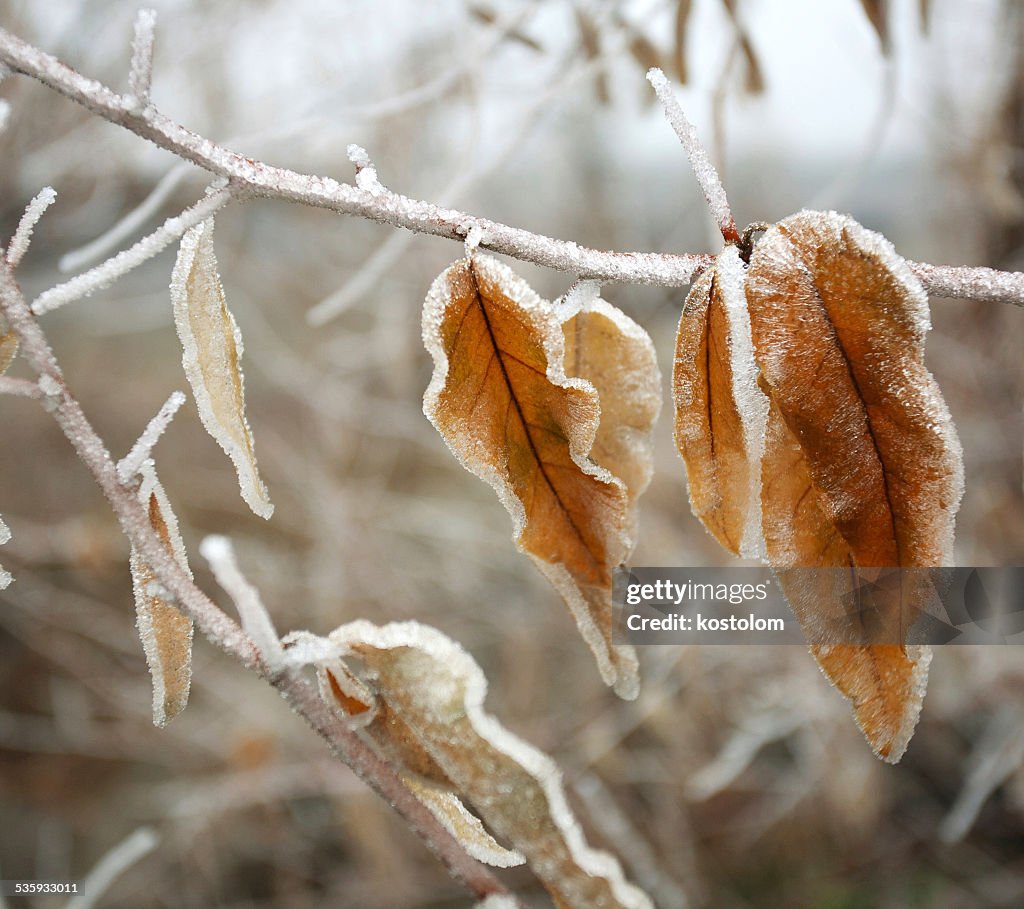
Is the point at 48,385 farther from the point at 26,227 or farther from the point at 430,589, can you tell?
the point at 430,589

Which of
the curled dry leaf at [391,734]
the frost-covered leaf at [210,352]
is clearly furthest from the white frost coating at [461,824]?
the frost-covered leaf at [210,352]

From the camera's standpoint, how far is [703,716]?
5.69 feet

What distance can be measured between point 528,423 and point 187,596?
0.43ft

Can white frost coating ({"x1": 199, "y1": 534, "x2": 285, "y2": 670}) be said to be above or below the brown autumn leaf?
below

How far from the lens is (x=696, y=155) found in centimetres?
27

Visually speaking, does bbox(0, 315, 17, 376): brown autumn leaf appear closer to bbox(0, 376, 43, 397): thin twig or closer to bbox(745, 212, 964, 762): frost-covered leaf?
bbox(0, 376, 43, 397): thin twig

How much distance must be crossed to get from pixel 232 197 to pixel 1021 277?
270 mm

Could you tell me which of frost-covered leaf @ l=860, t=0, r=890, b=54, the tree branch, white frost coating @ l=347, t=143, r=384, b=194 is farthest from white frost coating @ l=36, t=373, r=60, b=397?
frost-covered leaf @ l=860, t=0, r=890, b=54

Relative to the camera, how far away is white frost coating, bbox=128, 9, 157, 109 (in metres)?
0.23

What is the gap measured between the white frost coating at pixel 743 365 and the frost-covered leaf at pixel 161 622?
0.20 m

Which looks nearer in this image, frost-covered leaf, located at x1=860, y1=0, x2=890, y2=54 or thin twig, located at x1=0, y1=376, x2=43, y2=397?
thin twig, located at x1=0, y1=376, x2=43, y2=397

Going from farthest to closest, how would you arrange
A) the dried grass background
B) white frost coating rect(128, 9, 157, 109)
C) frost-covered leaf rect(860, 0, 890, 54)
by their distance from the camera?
the dried grass background → frost-covered leaf rect(860, 0, 890, 54) → white frost coating rect(128, 9, 157, 109)

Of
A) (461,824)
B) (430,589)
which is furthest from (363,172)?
(430,589)

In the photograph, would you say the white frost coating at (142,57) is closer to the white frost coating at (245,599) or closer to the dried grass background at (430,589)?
the white frost coating at (245,599)
